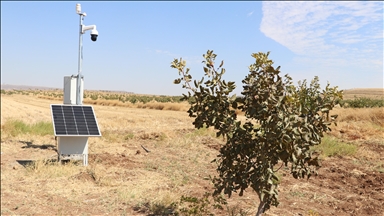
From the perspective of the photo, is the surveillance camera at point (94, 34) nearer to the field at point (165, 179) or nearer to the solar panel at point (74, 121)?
the solar panel at point (74, 121)

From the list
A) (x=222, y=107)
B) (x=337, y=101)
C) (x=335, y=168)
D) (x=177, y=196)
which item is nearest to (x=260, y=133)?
(x=222, y=107)

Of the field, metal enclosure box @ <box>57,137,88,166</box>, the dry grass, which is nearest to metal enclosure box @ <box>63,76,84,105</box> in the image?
metal enclosure box @ <box>57,137,88,166</box>

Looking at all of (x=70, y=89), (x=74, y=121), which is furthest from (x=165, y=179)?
(x=70, y=89)

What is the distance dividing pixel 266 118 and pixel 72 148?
20.6 ft

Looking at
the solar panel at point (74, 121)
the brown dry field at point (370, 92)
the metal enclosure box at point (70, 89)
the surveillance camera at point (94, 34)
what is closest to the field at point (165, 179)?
the brown dry field at point (370, 92)

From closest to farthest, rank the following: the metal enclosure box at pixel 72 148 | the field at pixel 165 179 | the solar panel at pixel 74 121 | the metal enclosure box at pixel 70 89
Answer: the field at pixel 165 179 < the solar panel at pixel 74 121 < the metal enclosure box at pixel 72 148 < the metal enclosure box at pixel 70 89

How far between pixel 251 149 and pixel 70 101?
21.6 ft

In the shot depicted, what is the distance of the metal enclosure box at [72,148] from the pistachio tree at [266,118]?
526 centimetres

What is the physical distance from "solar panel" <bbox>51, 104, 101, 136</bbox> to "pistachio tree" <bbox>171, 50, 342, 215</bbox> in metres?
4.97

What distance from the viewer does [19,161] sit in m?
9.28

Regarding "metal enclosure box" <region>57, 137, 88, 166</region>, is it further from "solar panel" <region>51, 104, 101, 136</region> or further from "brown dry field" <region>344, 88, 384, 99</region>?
"brown dry field" <region>344, 88, 384, 99</region>

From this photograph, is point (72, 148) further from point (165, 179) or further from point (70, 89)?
point (165, 179)

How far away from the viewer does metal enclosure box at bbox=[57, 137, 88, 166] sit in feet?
28.8

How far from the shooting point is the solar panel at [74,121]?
8.57 m
